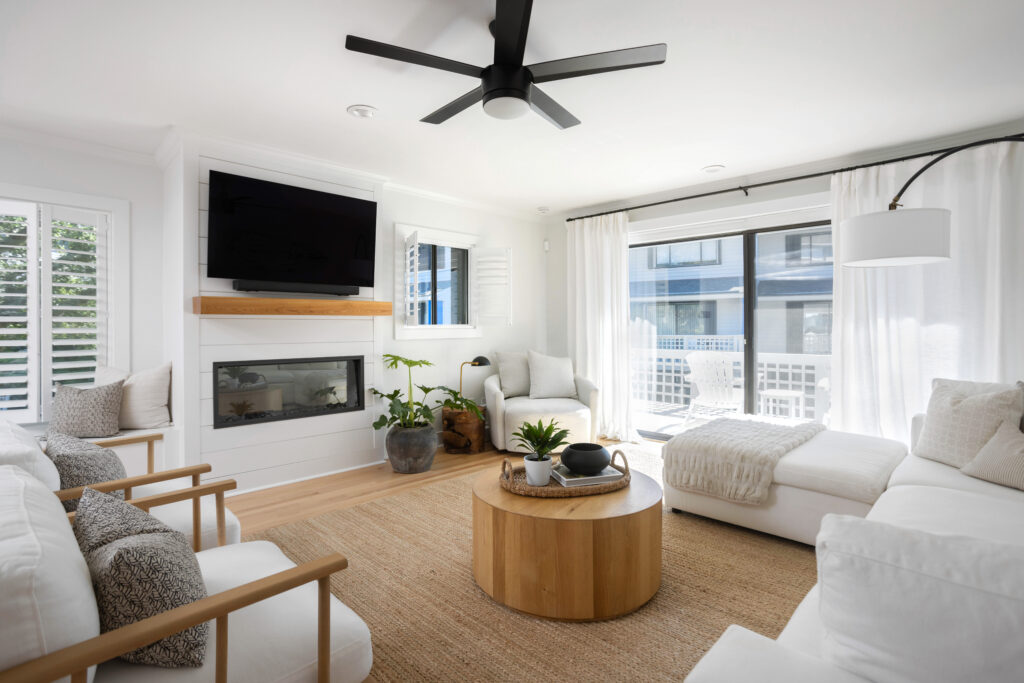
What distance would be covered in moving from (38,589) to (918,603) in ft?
5.04

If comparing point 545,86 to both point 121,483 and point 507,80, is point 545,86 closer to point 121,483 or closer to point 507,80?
point 507,80

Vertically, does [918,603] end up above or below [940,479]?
above

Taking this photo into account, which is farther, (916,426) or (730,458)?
(916,426)

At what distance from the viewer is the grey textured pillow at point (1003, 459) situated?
2309 mm

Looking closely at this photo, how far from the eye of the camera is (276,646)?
1252mm

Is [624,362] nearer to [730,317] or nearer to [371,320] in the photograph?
[730,317]

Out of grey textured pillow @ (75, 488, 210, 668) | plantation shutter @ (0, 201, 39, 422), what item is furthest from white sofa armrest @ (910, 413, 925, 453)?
plantation shutter @ (0, 201, 39, 422)

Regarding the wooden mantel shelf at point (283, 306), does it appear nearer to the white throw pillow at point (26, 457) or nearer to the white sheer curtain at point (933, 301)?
the white throw pillow at point (26, 457)

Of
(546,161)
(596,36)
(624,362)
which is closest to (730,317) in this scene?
(624,362)

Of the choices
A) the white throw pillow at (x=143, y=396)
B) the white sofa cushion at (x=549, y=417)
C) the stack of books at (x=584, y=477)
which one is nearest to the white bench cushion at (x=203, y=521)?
the stack of books at (x=584, y=477)

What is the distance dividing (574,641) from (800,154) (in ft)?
12.1

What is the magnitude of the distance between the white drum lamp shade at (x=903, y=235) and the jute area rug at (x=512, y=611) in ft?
5.24

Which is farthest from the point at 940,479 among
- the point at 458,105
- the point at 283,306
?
the point at 283,306

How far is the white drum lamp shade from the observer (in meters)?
2.44
